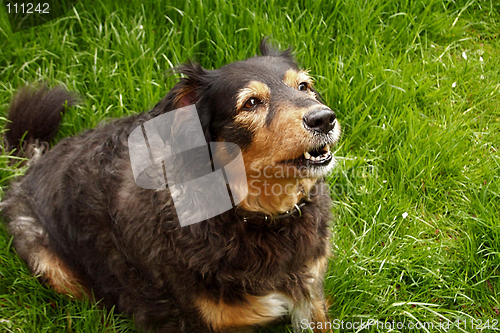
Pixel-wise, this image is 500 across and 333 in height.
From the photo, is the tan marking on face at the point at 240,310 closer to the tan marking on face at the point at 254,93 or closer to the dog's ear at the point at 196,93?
the dog's ear at the point at 196,93

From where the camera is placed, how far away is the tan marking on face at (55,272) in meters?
3.28

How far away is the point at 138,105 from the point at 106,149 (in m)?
1.24

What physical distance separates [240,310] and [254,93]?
1.26 meters

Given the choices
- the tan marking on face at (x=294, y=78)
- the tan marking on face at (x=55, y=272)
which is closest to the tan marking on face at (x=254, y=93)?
the tan marking on face at (x=294, y=78)

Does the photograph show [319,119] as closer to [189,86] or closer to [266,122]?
[266,122]

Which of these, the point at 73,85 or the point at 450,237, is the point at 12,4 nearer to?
the point at 73,85

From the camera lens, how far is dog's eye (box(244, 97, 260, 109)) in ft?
8.38

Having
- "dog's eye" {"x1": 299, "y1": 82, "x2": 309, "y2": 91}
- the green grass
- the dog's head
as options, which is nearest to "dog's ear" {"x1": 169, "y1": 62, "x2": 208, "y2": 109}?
the dog's head

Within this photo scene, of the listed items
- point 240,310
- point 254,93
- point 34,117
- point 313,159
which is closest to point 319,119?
point 313,159

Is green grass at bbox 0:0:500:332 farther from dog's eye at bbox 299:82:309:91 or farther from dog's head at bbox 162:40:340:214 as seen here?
dog's eye at bbox 299:82:309:91

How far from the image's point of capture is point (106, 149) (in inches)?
119

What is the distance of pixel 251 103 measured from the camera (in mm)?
2562

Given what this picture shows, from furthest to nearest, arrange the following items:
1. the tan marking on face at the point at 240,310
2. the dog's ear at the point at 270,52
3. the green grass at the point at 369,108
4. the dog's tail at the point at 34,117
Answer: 1. the dog's tail at the point at 34,117
2. the green grass at the point at 369,108
3. the dog's ear at the point at 270,52
4. the tan marking on face at the point at 240,310

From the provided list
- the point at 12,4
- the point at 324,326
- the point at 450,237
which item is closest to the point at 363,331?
the point at 324,326
